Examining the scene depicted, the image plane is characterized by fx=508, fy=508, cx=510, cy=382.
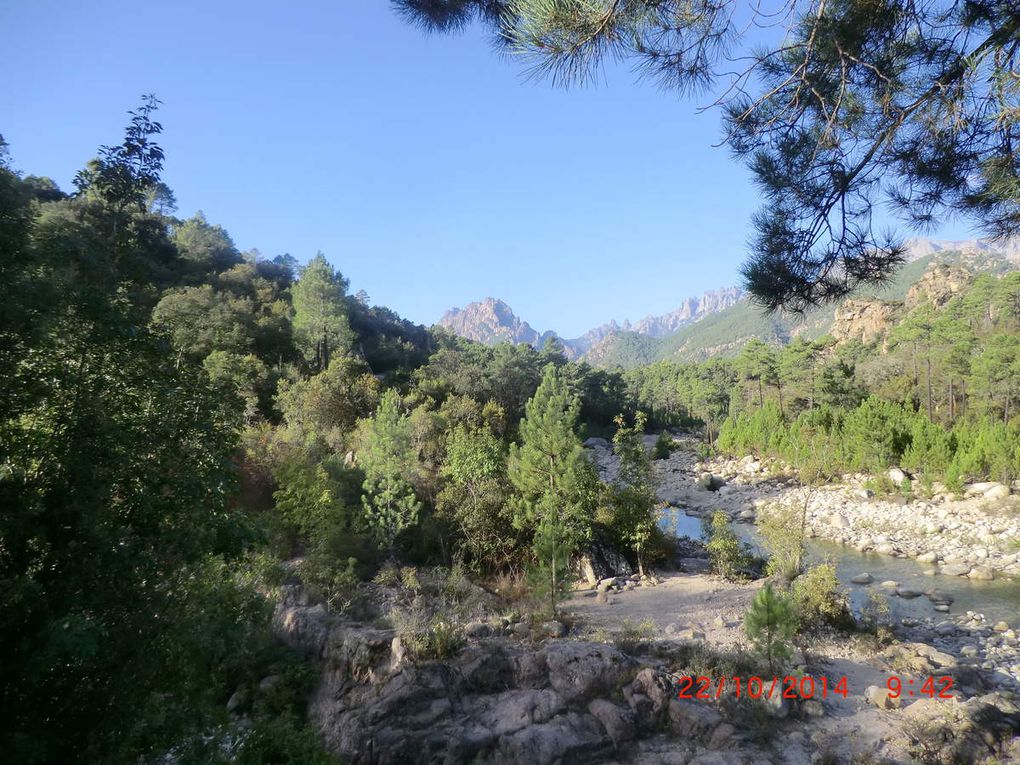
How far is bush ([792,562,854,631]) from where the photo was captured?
909 centimetres

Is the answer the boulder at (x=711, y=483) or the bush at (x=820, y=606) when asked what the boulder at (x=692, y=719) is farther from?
the boulder at (x=711, y=483)

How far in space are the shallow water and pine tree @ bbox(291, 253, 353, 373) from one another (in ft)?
63.6

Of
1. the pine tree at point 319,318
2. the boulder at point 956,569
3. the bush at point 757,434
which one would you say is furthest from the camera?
the bush at point 757,434

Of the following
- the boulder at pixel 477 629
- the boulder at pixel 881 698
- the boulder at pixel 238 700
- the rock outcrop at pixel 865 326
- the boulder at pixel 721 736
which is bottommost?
the boulder at pixel 881 698

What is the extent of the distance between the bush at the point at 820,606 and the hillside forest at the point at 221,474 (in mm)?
4081

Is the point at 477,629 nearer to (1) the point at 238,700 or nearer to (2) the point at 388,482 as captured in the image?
(1) the point at 238,700

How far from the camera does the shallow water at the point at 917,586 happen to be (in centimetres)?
1130

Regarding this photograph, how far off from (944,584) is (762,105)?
14575mm

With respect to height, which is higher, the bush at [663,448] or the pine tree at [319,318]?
the pine tree at [319,318]

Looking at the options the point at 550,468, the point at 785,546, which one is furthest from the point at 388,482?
the point at 785,546

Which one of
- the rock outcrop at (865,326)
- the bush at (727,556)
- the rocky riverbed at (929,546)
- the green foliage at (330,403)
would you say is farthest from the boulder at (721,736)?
the rock outcrop at (865,326)

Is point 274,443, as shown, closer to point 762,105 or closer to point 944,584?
point 762,105

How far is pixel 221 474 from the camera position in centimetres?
423

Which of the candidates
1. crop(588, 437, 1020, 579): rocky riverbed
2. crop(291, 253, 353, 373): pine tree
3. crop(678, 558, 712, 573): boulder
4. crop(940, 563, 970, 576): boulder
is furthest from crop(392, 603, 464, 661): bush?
crop(291, 253, 353, 373): pine tree
